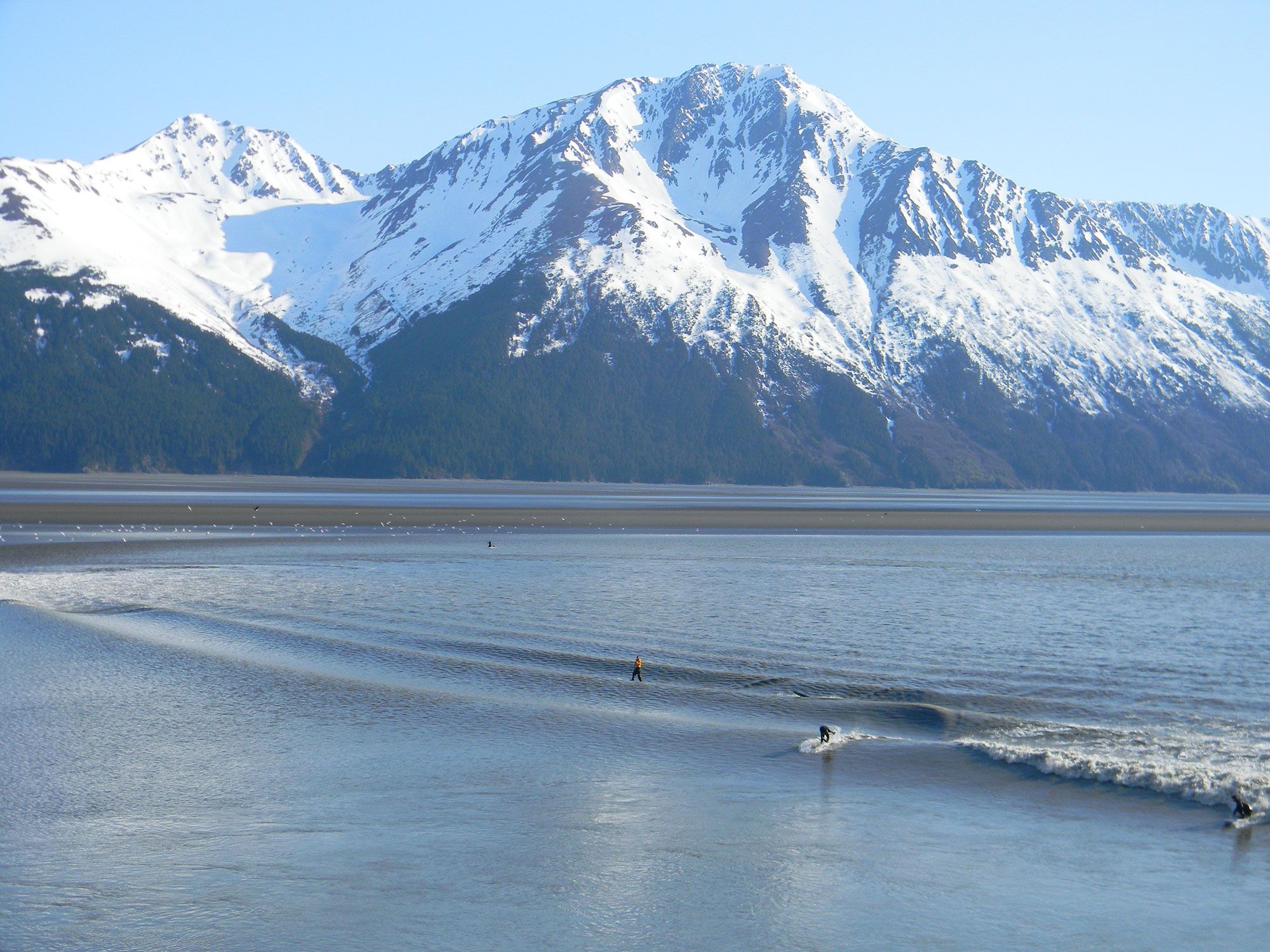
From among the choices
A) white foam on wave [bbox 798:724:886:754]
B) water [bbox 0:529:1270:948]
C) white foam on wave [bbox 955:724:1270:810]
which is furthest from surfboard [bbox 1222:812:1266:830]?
white foam on wave [bbox 798:724:886:754]

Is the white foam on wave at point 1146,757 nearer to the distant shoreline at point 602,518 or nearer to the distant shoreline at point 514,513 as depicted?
the distant shoreline at point 602,518

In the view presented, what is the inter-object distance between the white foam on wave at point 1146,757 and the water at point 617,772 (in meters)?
0.13

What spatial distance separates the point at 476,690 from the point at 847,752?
41.8 feet

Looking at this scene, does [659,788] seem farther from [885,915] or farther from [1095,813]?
[1095,813]

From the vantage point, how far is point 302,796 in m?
25.5

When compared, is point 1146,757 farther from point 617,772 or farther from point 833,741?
point 617,772

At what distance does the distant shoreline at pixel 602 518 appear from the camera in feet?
376

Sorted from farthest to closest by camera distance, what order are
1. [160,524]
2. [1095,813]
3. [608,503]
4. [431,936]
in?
[608,503], [160,524], [1095,813], [431,936]

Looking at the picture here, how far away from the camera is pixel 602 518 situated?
134625 millimetres

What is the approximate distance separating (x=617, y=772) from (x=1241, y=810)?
1414 cm

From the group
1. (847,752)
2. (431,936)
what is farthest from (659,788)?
(431,936)

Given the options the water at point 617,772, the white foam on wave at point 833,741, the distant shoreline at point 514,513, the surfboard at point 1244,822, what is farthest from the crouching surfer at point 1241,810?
the distant shoreline at point 514,513

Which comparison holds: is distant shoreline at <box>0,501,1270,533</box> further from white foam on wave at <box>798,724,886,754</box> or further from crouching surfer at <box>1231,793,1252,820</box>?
crouching surfer at <box>1231,793,1252,820</box>

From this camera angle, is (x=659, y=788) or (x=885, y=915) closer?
(x=885, y=915)
